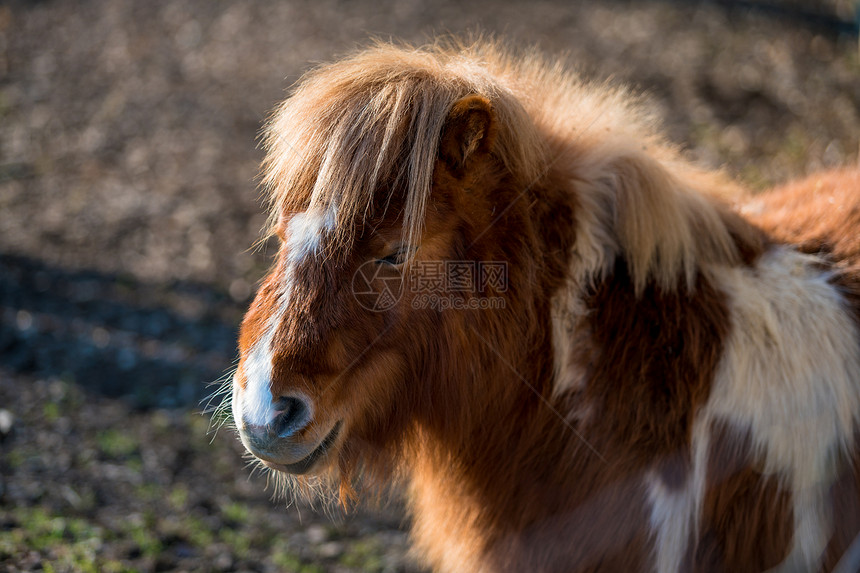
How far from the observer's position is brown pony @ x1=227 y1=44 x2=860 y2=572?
196cm

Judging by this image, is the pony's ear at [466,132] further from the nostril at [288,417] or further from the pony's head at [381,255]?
the nostril at [288,417]

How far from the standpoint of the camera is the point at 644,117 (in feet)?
8.46

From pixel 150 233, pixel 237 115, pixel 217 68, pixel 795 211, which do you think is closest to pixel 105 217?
pixel 150 233

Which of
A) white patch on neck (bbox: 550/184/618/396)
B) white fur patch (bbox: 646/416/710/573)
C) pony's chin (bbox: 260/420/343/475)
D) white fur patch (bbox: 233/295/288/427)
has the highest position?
white patch on neck (bbox: 550/184/618/396)

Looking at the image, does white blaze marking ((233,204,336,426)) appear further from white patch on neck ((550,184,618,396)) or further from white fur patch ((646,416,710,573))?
white fur patch ((646,416,710,573))

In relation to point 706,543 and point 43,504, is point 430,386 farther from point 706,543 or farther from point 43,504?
point 43,504

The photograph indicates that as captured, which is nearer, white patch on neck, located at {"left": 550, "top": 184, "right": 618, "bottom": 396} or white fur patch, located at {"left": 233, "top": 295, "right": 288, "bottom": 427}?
white fur patch, located at {"left": 233, "top": 295, "right": 288, "bottom": 427}

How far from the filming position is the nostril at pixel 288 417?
1.88m

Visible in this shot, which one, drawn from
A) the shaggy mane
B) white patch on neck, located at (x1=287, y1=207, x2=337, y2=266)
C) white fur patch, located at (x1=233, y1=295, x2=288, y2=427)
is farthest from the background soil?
the shaggy mane

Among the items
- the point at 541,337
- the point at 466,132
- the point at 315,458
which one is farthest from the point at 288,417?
the point at 466,132

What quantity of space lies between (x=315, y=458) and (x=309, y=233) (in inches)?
27.2

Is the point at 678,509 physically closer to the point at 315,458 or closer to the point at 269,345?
the point at 315,458

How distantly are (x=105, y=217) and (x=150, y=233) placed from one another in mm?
505

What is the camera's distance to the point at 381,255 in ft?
6.49
